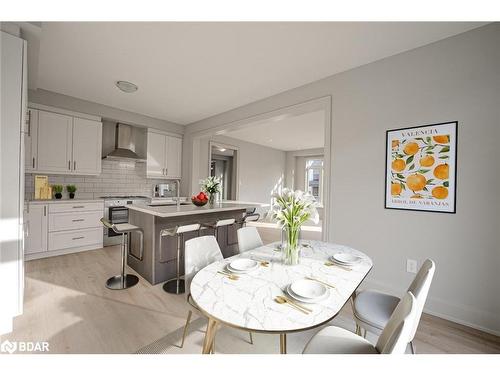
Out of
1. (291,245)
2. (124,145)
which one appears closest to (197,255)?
(291,245)

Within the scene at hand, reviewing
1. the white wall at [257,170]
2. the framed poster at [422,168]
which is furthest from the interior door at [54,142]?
the framed poster at [422,168]

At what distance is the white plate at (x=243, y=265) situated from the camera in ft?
4.42

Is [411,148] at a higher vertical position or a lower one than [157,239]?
higher

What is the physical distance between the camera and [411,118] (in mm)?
2223

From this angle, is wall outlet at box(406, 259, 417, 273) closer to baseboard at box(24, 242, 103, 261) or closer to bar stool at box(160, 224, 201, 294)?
bar stool at box(160, 224, 201, 294)

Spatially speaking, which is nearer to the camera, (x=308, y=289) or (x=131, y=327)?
(x=308, y=289)

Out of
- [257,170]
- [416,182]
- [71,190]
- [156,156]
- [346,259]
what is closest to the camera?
[346,259]

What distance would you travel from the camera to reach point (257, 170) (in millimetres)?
7676

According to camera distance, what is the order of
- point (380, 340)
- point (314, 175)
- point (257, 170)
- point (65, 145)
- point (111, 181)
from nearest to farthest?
1. point (380, 340)
2. point (65, 145)
3. point (111, 181)
4. point (257, 170)
5. point (314, 175)

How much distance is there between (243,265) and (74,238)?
138 inches

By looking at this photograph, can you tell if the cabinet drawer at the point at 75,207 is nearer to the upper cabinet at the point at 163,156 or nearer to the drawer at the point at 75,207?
the drawer at the point at 75,207

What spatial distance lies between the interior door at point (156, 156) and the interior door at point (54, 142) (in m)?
1.31

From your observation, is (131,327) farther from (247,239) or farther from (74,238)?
(74,238)
